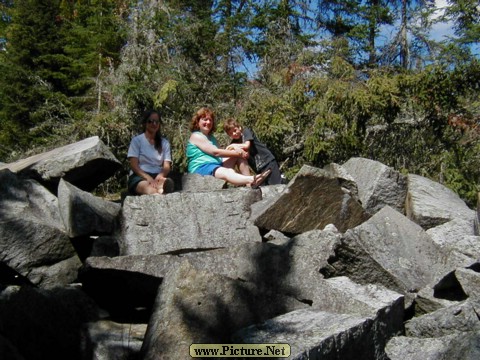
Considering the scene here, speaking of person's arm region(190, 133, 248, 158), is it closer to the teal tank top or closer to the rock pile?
→ the teal tank top

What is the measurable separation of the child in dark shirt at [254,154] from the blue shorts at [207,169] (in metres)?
0.38

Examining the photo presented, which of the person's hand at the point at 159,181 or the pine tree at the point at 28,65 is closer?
the person's hand at the point at 159,181

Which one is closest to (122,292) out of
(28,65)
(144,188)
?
(144,188)

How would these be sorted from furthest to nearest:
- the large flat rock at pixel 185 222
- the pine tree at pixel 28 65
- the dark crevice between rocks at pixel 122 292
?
the pine tree at pixel 28 65 → the large flat rock at pixel 185 222 → the dark crevice between rocks at pixel 122 292

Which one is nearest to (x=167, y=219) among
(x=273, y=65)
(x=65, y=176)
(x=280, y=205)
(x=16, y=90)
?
(x=280, y=205)

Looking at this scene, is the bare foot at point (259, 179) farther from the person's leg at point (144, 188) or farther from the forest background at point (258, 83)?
the forest background at point (258, 83)

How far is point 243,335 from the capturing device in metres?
3.17

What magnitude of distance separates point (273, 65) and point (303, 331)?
8275 mm

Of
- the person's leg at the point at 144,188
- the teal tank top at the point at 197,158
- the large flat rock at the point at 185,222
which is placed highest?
the teal tank top at the point at 197,158

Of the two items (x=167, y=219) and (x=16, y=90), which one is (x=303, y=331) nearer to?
(x=167, y=219)

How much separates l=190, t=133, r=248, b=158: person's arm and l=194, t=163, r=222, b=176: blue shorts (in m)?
0.13

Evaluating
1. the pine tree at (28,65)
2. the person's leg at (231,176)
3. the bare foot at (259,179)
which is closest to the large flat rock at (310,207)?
the bare foot at (259,179)

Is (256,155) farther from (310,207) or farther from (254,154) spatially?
(310,207)

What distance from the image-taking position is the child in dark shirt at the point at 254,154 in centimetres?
697
